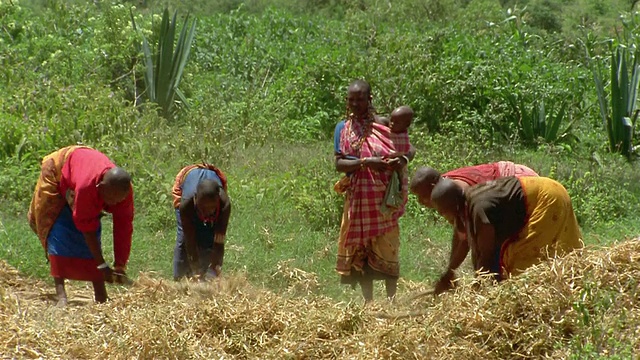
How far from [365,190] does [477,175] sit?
3.66 feet

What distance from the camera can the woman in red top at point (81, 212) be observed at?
573 cm

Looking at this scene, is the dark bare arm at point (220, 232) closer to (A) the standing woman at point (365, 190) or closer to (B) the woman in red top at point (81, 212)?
(B) the woman in red top at point (81, 212)

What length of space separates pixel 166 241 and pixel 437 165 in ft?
8.70

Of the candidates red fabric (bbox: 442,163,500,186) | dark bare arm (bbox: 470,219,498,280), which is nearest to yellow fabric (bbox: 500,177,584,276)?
dark bare arm (bbox: 470,219,498,280)

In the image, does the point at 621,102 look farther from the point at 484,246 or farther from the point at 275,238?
the point at 484,246

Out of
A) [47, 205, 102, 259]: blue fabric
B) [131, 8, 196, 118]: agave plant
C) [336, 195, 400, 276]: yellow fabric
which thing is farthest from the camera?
[131, 8, 196, 118]: agave plant

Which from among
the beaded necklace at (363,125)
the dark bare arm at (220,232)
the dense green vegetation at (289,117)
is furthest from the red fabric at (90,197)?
the beaded necklace at (363,125)

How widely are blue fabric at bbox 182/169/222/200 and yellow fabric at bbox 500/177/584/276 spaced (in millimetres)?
1907

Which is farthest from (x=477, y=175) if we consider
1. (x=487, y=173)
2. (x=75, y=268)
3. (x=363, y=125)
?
(x=75, y=268)

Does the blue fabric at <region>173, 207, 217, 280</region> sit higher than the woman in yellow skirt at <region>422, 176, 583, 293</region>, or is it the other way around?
the woman in yellow skirt at <region>422, 176, 583, 293</region>

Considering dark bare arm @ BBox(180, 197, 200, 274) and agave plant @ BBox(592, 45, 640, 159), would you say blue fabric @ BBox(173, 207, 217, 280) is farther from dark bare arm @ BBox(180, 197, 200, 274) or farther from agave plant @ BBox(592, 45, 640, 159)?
agave plant @ BBox(592, 45, 640, 159)

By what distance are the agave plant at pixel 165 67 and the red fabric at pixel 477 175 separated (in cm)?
606

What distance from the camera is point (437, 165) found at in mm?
8906

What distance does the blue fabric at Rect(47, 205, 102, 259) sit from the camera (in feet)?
19.9
